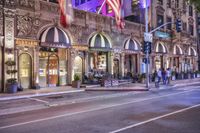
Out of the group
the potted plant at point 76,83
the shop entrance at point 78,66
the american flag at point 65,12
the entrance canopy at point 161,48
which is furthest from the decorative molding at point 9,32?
the entrance canopy at point 161,48

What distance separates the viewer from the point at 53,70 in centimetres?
2834

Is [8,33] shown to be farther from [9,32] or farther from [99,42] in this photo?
[99,42]

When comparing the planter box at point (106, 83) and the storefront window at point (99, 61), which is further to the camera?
the storefront window at point (99, 61)

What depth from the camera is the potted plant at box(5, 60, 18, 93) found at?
22.8 meters

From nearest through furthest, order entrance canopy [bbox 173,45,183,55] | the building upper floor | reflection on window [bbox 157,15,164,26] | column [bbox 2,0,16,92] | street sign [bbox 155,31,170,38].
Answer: column [bbox 2,0,16,92] → the building upper floor → street sign [bbox 155,31,170,38] → reflection on window [bbox 157,15,164,26] → entrance canopy [bbox 173,45,183,55]

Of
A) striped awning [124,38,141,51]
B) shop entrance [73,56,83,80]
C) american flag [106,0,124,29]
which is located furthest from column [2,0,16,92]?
striped awning [124,38,141,51]

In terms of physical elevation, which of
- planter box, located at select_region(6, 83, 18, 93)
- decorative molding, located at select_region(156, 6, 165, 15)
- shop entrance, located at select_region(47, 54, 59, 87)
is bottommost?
planter box, located at select_region(6, 83, 18, 93)

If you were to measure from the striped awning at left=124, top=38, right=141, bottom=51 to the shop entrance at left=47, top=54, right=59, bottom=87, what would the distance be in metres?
10.2

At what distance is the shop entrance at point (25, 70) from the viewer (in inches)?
991

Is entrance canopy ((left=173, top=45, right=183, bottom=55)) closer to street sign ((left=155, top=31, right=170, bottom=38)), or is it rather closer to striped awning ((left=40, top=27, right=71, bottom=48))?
street sign ((left=155, top=31, right=170, bottom=38))

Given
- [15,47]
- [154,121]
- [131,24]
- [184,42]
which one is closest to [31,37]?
[15,47]

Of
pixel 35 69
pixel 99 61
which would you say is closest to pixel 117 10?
pixel 99 61

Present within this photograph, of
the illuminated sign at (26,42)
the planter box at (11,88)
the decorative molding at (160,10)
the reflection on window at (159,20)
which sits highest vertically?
the decorative molding at (160,10)

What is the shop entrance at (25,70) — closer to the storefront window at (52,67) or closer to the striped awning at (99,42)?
the storefront window at (52,67)
